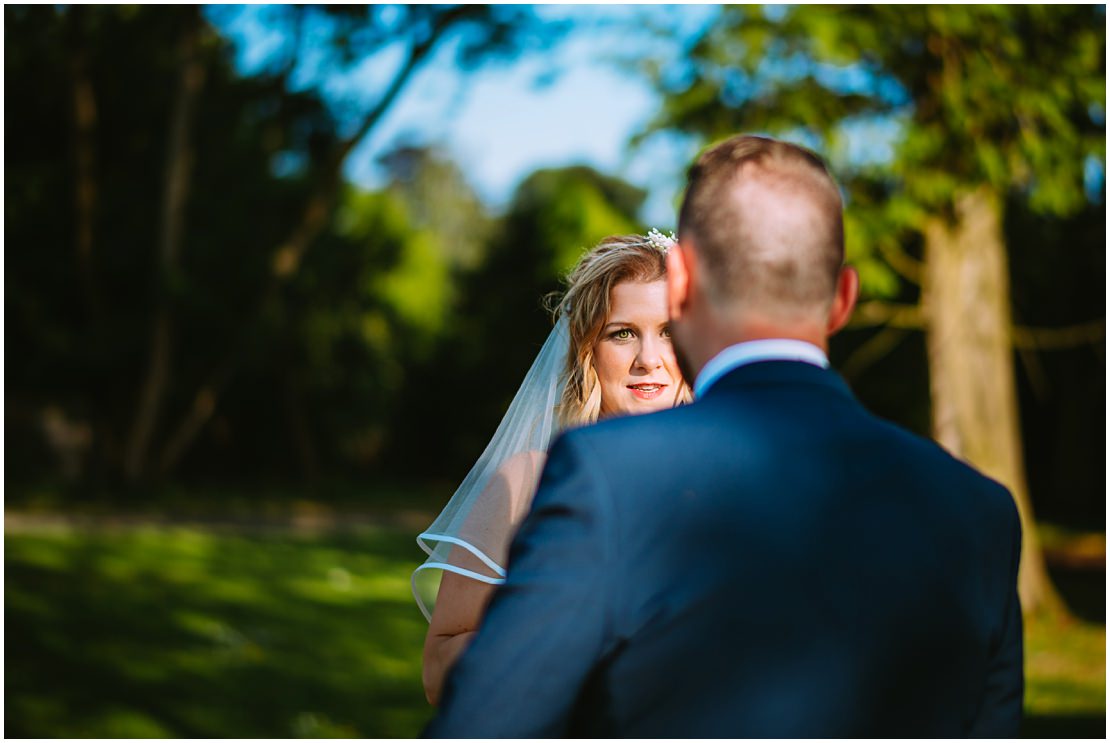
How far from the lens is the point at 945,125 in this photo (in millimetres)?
10539

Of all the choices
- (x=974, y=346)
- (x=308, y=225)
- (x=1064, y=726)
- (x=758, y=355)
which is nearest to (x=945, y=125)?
→ (x=974, y=346)

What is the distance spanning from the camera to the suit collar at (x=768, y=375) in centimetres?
153

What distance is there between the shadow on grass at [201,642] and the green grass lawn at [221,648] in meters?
0.02

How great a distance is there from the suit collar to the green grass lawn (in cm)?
602

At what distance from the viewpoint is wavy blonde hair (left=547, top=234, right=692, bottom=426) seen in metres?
2.95

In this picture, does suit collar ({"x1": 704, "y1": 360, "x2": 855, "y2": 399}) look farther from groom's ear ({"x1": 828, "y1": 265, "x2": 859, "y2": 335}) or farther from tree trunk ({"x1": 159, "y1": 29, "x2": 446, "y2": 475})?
tree trunk ({"x1": 159, "y1": 29, "x2": 446, "y2": 475})

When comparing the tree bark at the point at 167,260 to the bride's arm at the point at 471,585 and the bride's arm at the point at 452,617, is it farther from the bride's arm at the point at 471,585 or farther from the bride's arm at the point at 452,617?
the bride's arm at the point at 452,617

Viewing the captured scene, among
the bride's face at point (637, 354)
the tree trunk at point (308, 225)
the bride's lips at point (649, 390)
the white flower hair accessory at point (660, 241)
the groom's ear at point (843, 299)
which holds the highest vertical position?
the tree trunk at point (308, 225)

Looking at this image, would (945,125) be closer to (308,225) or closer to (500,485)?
(500,485)

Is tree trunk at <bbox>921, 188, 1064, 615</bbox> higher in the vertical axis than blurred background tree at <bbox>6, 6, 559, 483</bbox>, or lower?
lower

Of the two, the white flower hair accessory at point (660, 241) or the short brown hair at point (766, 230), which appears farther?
the white flower hair accessory at point (660, 241)

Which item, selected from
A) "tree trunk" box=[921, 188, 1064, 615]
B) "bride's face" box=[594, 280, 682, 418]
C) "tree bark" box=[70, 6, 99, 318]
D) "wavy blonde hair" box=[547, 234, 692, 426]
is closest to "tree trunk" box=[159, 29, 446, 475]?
"tree bark" box=[70, 6, 99, 318]

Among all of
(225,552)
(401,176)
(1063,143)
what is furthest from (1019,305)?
(401,176)

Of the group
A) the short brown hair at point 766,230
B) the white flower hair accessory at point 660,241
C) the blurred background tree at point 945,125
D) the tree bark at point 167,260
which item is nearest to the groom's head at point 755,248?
the short brown hair at point 766,230
